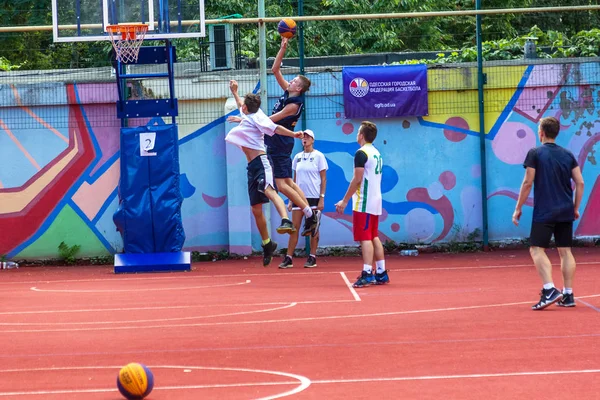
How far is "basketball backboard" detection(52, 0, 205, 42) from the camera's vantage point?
47.8ft

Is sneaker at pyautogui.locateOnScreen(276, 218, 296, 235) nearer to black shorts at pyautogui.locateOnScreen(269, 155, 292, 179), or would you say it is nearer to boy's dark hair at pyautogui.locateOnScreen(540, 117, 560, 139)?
black shorts at pyautogui.locateOnScreen(269, 155, 292, 179)

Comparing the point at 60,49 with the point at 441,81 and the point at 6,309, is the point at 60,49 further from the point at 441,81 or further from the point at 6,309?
the point at 6,309

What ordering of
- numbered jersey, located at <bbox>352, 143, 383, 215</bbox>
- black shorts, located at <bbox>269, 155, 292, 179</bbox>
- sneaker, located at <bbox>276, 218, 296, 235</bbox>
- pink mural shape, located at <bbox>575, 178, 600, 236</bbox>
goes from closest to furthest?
numbered jersey, located at <bbox>352, 143, 383, 215</bbox>
sneaker, located at <bbox>276, 218, 296, 235</bbox>
black shorts, located at <bbox>269, 155, 292, 179</bbox>
pink mural shape, located at <bbox>575, 178, 600, 236</bbox>

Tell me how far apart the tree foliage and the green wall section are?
5.94 meters

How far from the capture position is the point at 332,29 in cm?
Result: 2602

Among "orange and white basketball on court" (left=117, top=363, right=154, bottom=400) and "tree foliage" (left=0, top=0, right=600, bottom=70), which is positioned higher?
"tree foliage" (left=0, top=0, right=600, bottom=70)

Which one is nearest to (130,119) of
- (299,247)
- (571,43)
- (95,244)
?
(95,244)

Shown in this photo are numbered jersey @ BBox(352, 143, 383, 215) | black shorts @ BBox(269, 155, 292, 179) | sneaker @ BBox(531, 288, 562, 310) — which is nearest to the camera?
sneaker @ BBox(531, 288, 562, 310)

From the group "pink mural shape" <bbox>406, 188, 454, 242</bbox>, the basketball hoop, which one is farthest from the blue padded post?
"pink mural shape" <bbox>406, 188, 454, 242</bbox>

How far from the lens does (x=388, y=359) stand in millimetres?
7469

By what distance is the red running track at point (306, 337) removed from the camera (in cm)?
660

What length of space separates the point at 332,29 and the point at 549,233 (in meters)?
16.8

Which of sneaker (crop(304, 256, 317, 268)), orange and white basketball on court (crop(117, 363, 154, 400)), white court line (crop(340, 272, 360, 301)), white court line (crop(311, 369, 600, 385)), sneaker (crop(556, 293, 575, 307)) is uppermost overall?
orange and white basketball on court (crop(117, 363, 154, 400))

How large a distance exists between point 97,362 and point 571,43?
533 inches
